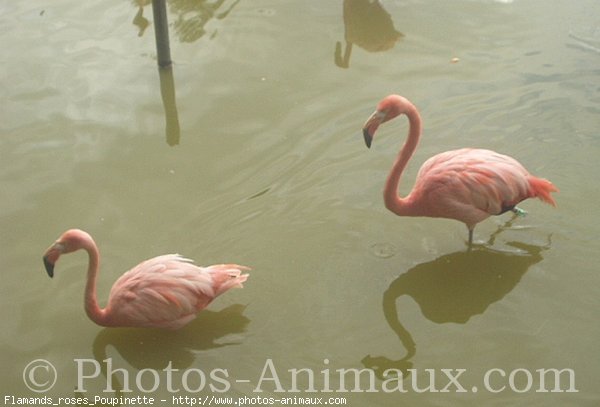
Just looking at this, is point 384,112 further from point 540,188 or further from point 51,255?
point 51,255

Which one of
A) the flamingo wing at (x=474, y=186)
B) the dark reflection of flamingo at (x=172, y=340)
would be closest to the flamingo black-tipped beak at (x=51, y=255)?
the dark reflection of flamingo at (x=172, y=340)

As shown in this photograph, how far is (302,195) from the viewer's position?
5.02 metres

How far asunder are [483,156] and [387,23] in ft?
8.81

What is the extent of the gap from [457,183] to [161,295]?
1.65 metres

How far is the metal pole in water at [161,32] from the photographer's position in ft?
19.4

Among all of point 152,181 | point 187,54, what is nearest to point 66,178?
point 152,181

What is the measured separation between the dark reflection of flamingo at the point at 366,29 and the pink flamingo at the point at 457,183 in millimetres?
2043

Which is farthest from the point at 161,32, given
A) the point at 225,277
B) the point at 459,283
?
the point at 459,283

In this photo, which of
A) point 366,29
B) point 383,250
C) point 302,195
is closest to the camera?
point 383,250

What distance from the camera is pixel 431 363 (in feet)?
13.1

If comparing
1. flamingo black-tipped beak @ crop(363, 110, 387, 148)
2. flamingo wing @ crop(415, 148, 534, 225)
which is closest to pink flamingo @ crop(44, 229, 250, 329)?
flamingo black-tipped beak @ crop(363, 110, 387, 148)

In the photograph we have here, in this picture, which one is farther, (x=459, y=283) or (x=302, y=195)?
(x=302, y=195)

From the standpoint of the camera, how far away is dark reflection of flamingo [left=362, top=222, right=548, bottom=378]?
4.28 metres

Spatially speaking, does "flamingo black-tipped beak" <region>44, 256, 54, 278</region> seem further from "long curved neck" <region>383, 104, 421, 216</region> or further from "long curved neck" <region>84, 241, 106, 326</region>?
"long curved neck" <region>383, 104, 421, 216</region>
